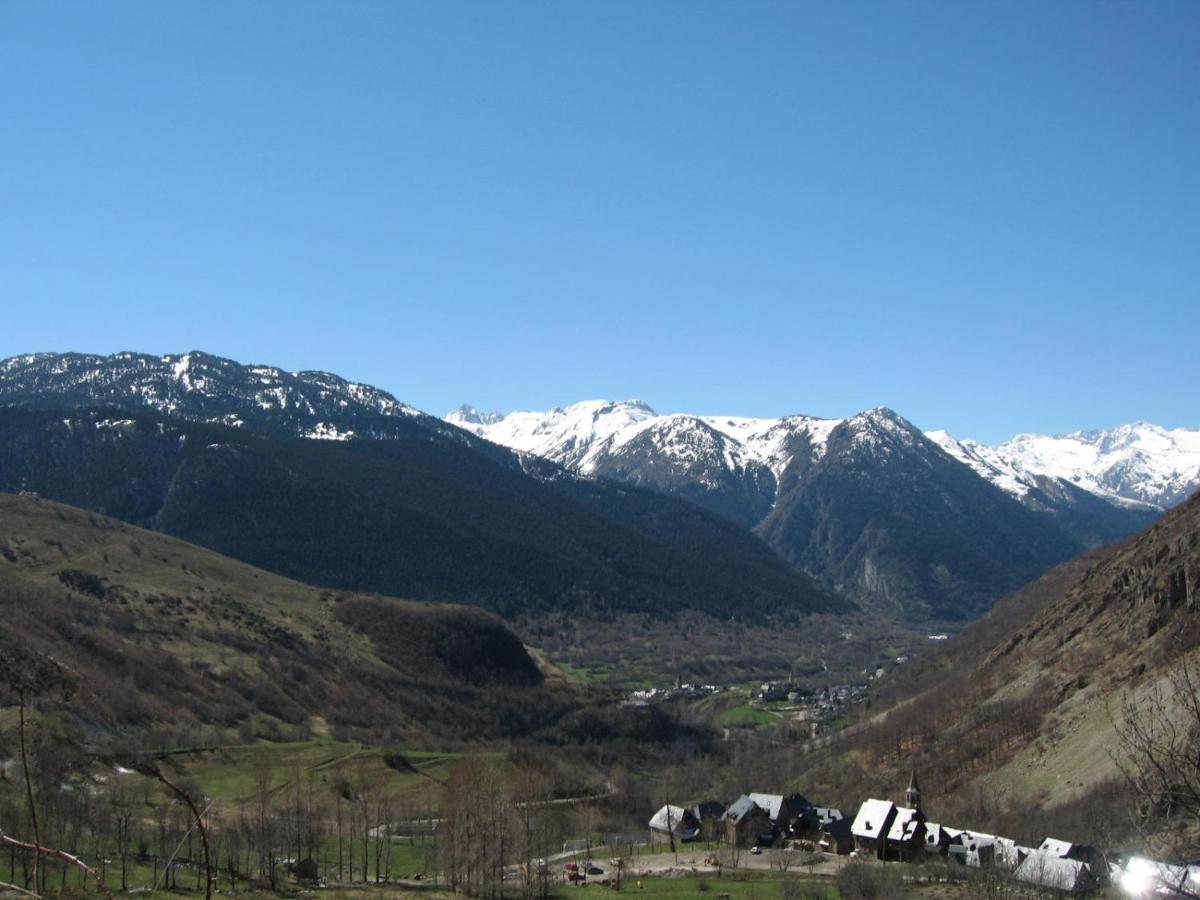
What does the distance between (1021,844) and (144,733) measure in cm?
11166

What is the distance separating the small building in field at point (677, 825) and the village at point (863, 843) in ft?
0.40

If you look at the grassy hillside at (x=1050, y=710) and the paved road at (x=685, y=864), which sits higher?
the grassy hillside at (x=1050, y=710)

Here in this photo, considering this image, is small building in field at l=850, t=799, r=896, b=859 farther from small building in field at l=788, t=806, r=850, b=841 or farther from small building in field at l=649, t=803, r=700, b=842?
small building in field at l=649, t=803, r=700, b=842

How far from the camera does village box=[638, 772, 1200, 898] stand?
90.2m

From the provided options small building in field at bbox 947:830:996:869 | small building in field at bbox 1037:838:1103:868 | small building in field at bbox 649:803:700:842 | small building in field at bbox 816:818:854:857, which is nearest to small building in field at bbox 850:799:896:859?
small building in field at bbox 816:818:854:857

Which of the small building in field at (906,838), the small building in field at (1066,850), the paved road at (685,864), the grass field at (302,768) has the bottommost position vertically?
the paved road at (685,864)

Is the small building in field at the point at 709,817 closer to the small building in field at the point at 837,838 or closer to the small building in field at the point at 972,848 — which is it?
the small building in field at the point at 837,838

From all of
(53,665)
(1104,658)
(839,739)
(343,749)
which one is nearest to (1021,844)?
(1104,658)

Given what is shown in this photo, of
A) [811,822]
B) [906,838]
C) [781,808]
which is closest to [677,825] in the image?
[781,808]

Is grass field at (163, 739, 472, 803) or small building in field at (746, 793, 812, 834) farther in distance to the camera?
grass field at (163, 739, 472, 803)

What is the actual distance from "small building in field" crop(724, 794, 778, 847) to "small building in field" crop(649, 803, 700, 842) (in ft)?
16.1

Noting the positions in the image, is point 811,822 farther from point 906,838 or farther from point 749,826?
point 906,838

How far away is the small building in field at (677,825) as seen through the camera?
13012cm

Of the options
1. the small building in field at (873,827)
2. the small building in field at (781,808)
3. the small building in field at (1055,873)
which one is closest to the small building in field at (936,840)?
the small building in field at (873,827)
